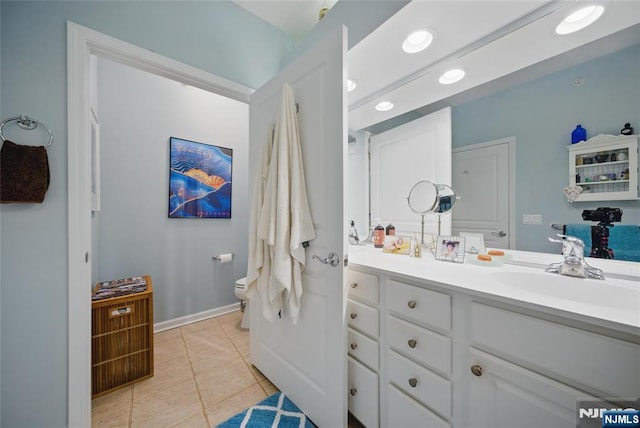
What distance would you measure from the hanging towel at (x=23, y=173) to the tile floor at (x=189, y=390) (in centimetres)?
126

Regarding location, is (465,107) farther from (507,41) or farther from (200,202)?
(200,202)

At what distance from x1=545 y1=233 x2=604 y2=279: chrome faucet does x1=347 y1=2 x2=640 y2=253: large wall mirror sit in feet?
0.29

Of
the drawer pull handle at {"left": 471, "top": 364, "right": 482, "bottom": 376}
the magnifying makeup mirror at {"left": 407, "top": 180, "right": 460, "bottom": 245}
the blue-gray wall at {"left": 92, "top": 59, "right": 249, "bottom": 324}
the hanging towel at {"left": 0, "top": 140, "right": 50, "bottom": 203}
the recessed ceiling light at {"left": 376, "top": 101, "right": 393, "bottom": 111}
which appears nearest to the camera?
the drawer pull handle at {"left": 471, "top": 364, "right": 482, "bottom": 376}

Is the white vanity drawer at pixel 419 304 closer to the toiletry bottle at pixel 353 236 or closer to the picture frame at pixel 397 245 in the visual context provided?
the picture frame at pixel 397 245

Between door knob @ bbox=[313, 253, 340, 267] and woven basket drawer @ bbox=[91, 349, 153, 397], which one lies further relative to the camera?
woven basket drawer @ bbox=[91, 349, 153, 397]

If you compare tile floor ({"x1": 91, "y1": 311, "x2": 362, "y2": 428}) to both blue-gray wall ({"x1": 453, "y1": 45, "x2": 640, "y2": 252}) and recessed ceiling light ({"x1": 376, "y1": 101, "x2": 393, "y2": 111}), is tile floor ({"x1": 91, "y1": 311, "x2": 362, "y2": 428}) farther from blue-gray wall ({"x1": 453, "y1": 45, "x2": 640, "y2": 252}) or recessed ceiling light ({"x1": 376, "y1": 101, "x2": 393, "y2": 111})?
recessed ceiling light ({"x1": 376, "y1": 101, "x2": 393, "y2": 111})

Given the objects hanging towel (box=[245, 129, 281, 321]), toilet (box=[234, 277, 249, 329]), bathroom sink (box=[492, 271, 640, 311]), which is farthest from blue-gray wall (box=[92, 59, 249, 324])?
bathroom sink (box=[492, 271, 640, 311])

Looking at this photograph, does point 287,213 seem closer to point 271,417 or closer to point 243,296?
point 271,417

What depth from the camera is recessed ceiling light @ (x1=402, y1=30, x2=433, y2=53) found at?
4.11 ft

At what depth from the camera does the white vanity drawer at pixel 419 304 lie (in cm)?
89

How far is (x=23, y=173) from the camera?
1039mm

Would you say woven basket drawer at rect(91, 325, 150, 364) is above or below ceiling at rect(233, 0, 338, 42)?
below

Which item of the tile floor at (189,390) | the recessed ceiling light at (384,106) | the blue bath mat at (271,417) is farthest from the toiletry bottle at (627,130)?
the blue bath mat at (271,417)

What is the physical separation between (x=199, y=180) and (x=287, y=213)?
1763mm
